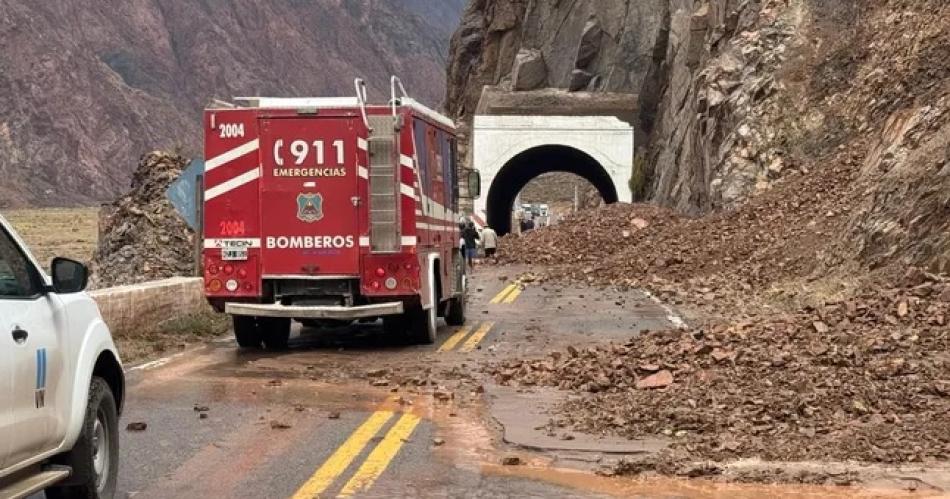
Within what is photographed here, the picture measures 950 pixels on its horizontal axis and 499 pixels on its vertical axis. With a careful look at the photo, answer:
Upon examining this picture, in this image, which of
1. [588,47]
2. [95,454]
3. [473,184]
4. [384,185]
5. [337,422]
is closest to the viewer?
[95,454]

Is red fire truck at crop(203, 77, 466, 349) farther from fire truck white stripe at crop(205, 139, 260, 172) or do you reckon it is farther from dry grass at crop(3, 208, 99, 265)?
dry grass at crop(3, 208, 99, 265)

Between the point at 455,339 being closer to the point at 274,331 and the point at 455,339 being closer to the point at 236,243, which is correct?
the point at 274,331

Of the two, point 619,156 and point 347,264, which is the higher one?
point 619,156

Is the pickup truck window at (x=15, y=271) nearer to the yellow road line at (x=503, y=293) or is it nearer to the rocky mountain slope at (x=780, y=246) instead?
the rocky mountain slope at (x=780, y=246)

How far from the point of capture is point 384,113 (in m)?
14.1

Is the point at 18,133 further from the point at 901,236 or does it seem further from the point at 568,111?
the point at 901,236

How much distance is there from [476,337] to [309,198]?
3331 mm

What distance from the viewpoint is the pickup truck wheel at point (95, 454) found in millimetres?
6410

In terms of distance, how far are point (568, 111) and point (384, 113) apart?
44371 millimetres

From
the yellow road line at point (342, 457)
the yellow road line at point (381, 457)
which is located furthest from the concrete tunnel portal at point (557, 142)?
the yellow road line at point (381, 457)

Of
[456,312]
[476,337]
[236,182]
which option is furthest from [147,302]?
[456,312]

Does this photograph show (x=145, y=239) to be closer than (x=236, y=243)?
No

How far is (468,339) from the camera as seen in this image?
52.2 ft

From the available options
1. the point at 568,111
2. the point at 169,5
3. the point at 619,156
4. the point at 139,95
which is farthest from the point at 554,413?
the point at 169,5
